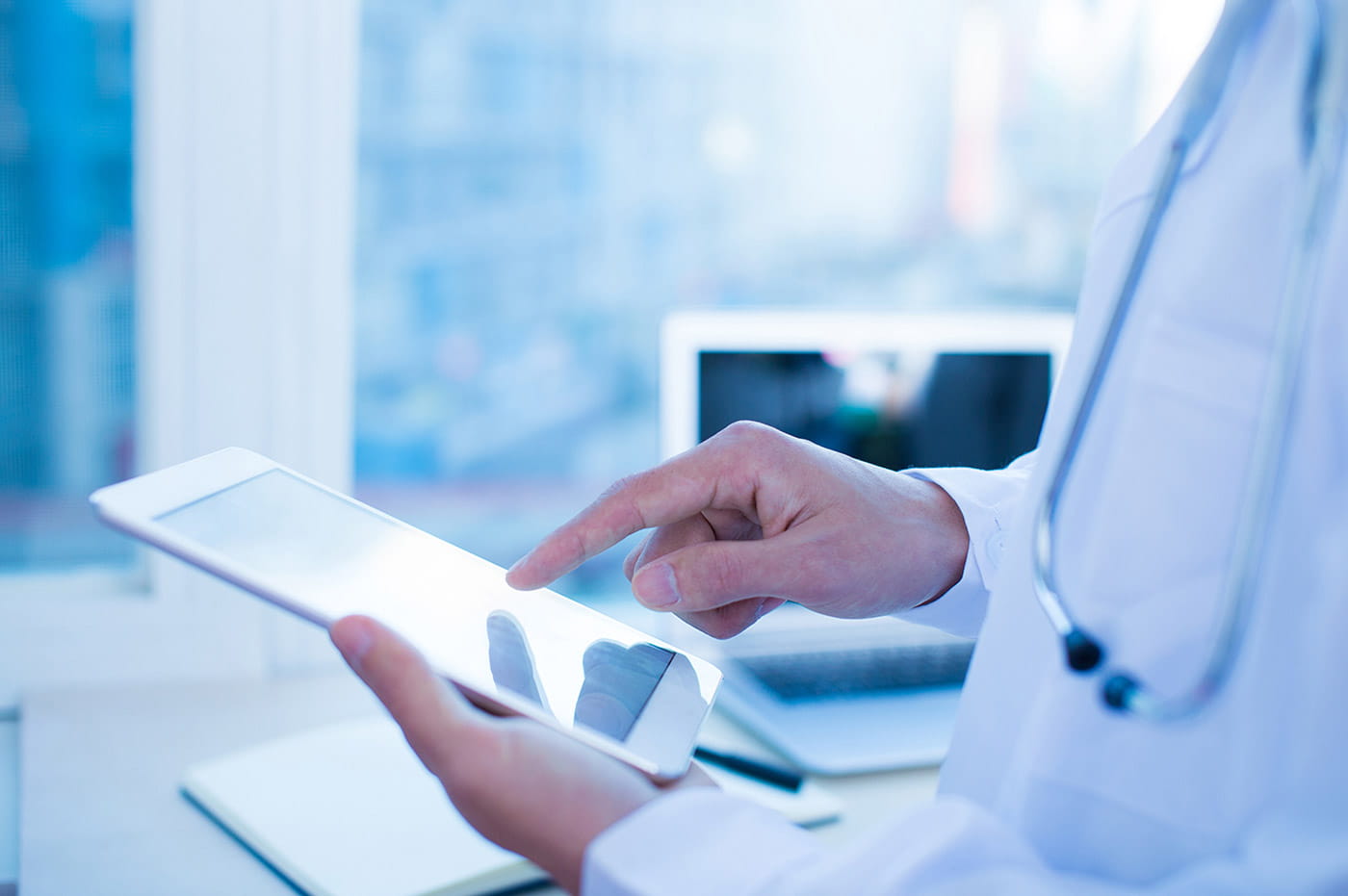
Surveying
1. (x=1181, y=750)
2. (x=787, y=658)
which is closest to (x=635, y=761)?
(x=1181, y=750)

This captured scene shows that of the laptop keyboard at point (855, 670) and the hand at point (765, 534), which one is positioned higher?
the hand at point (765, 534)

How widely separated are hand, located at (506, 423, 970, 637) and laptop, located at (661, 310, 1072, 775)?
1.02ft

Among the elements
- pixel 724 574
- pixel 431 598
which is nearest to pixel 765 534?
pixel 724 574

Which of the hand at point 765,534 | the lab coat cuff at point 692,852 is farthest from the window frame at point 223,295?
the lab coat cuff at point 692,852

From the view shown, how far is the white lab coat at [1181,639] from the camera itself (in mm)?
374

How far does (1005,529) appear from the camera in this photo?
689mm

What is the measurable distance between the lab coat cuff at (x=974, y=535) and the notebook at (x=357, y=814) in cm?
18

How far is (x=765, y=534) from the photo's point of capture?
667 millimetres

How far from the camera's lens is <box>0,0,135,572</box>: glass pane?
40.7 inches

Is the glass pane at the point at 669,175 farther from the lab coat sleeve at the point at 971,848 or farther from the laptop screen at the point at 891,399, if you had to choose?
the lab coat sleeve at the point at 971,848

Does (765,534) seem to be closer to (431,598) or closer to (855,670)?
(431,598)

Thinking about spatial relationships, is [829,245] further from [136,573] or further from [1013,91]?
[136,573]

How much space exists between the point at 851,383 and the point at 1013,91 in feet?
4.32

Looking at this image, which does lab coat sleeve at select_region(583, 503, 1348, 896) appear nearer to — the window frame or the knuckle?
the knuckle
